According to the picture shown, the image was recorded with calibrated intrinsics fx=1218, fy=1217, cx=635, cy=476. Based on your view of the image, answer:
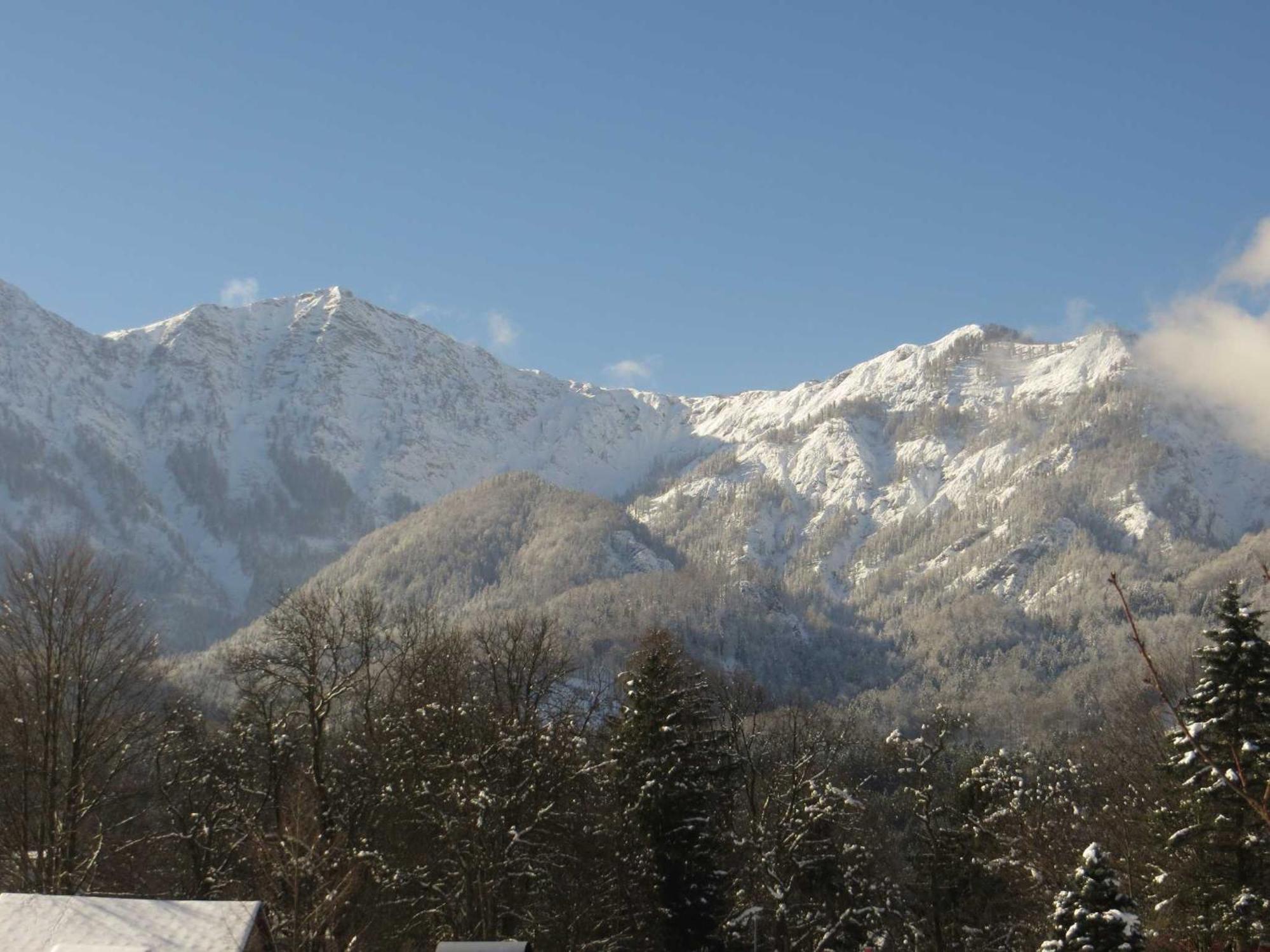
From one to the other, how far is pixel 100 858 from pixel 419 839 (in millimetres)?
8849

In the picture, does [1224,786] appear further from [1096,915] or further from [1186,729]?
[1186,729]

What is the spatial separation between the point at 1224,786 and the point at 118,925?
81.1ft

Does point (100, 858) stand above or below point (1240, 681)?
below

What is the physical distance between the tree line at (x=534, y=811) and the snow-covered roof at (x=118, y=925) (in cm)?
150

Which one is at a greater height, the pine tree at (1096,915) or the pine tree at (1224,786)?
the pine tree at (1224,786)

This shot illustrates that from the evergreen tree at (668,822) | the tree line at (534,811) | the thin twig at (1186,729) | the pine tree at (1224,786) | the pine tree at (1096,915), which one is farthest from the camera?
the evergreen tree at (668,822)

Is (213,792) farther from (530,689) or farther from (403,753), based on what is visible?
(530,689)

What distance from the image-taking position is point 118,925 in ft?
81.4

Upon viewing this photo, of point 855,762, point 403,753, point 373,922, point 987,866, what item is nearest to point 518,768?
point 403,753

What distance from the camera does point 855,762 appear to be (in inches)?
3612

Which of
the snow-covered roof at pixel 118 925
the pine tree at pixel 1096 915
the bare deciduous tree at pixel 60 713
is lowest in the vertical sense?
the pine tree at pixel 1096 915

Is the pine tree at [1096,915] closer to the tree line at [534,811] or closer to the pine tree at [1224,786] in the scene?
the tree line at [534,811]

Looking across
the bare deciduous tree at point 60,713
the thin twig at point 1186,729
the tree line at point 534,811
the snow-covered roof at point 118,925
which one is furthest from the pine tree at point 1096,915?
the thin twig at point 1186,729

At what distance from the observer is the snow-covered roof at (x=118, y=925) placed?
24.4 meters
